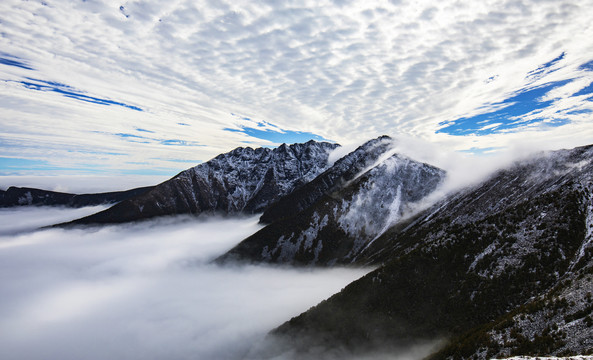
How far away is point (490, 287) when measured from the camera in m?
60.1

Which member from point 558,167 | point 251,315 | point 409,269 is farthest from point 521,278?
point 251,315

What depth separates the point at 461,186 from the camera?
530ft

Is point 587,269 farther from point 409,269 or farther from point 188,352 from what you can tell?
point 188,352

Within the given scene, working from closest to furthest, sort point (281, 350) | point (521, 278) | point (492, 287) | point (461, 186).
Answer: point (521, 278), point (492, 287), point (281, 350), point (461, 186)

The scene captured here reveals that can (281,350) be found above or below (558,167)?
below

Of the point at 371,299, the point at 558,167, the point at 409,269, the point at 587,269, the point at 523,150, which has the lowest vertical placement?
the point at 371,299

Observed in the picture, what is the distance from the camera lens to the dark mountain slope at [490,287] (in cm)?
4038

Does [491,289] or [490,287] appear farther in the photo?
[490,287]

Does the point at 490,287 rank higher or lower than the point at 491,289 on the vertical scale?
higher

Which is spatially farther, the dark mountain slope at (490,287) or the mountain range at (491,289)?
the dark mountain slope at (490,287)

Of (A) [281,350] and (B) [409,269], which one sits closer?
(B) [409,269]

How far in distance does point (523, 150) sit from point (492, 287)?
4649 inches

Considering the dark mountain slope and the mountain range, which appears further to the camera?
the dark mountain slope

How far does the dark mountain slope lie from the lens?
40375 millimetres
